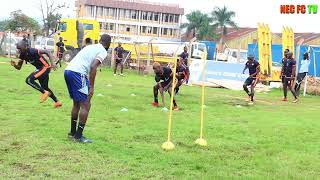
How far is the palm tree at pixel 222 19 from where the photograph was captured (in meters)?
83.2

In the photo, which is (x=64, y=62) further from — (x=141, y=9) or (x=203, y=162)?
(x=141, y=9)

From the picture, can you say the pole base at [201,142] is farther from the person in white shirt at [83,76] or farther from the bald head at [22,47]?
the bald head at [22,47]

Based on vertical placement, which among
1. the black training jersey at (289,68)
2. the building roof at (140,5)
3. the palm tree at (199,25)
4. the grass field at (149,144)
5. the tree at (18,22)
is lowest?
the grass field at (149,144)

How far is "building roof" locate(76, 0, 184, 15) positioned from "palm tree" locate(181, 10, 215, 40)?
1100cm

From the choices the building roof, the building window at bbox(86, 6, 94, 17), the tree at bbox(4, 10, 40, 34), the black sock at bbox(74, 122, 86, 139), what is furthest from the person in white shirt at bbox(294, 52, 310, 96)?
the building window at bbox(86, 6, 94, 17)

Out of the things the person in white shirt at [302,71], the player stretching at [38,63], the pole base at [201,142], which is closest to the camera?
the pole base at [201,142]

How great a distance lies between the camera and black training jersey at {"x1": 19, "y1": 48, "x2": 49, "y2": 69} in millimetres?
11836

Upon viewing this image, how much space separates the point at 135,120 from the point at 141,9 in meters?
88.7

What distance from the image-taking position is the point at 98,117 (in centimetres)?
1133

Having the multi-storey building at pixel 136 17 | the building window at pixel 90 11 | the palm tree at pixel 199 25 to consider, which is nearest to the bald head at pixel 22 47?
the palm tree at pixel 199 25

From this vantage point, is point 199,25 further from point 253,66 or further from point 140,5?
point 253,66

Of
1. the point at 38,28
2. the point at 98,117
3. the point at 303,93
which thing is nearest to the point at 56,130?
the point at 98,117

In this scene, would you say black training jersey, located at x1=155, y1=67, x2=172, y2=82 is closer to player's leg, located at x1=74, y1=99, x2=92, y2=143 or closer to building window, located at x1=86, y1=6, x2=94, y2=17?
player's leg, located at x1=74, y1=99, x2=92, y2=143

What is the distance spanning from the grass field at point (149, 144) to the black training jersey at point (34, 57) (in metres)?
1.04
